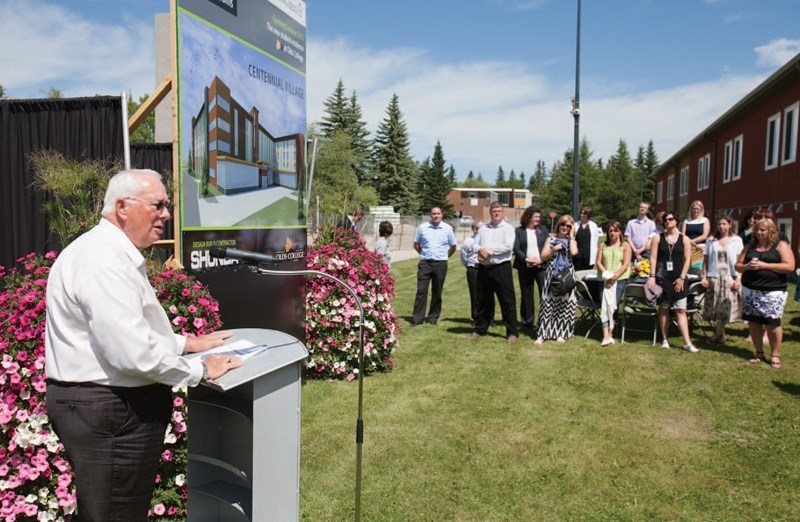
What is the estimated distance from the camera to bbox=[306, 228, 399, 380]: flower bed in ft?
22.3

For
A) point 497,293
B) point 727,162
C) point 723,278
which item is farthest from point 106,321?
point 727,162

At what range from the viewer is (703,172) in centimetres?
3178

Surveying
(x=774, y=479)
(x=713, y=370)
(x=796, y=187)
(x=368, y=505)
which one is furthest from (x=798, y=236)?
(x=368, y=505)

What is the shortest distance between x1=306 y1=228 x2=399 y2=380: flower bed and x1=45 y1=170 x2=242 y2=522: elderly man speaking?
14.3ft

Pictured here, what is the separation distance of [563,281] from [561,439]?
4.03m

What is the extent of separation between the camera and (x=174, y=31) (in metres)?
4.32

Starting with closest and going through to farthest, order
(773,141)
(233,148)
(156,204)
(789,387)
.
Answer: (156,204) → (233,148) → (789,387) → (773,141)

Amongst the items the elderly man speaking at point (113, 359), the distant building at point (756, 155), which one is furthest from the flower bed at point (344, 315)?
the distant building at point (756, 155)

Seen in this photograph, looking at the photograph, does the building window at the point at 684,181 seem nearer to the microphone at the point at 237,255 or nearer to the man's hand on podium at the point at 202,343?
the microphone at the point at 237,255

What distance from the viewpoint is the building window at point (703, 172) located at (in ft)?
99.6

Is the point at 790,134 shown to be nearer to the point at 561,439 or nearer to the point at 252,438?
the point at 561,439

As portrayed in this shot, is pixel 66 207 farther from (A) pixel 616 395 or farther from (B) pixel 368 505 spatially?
(A) pixel 616 395

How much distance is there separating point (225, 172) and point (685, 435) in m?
4.62

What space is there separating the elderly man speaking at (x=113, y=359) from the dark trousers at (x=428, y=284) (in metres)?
8.12
